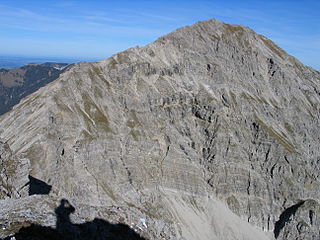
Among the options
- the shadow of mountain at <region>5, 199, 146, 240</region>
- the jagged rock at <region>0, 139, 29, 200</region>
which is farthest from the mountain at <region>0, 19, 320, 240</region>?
the shadow of mountain at <region>5, 199, 146, 240</region>

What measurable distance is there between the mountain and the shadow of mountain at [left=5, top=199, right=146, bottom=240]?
63816mm

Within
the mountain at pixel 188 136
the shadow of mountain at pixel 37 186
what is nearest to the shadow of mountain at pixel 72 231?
the shadow of mountain at pixel 37 186

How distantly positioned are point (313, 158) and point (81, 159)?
11050 cm

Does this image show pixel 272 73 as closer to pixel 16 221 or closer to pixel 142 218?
pixel 142 218

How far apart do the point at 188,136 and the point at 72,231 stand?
110 metres

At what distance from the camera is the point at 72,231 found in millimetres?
25172

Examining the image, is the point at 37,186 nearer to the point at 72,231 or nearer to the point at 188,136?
the point at 72,231

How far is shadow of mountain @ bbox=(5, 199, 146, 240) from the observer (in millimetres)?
22344

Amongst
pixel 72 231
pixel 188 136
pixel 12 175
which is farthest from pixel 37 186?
pixel 188 136

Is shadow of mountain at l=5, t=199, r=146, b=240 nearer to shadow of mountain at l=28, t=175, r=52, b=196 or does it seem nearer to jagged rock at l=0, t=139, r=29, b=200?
jagged rock at l=0, t=139, r=29, b=200

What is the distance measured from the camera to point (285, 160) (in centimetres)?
13088

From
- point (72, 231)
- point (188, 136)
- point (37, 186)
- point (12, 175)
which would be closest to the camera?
point (72, 231)

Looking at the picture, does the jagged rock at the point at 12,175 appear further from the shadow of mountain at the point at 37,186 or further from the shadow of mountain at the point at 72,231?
the shadow of mountain at the point at 37,186

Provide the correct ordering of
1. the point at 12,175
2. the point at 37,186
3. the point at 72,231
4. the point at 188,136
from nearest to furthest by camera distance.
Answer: the point at 72,231 < the point at 12,175 < the point at 37,186 < the point at 188,136
